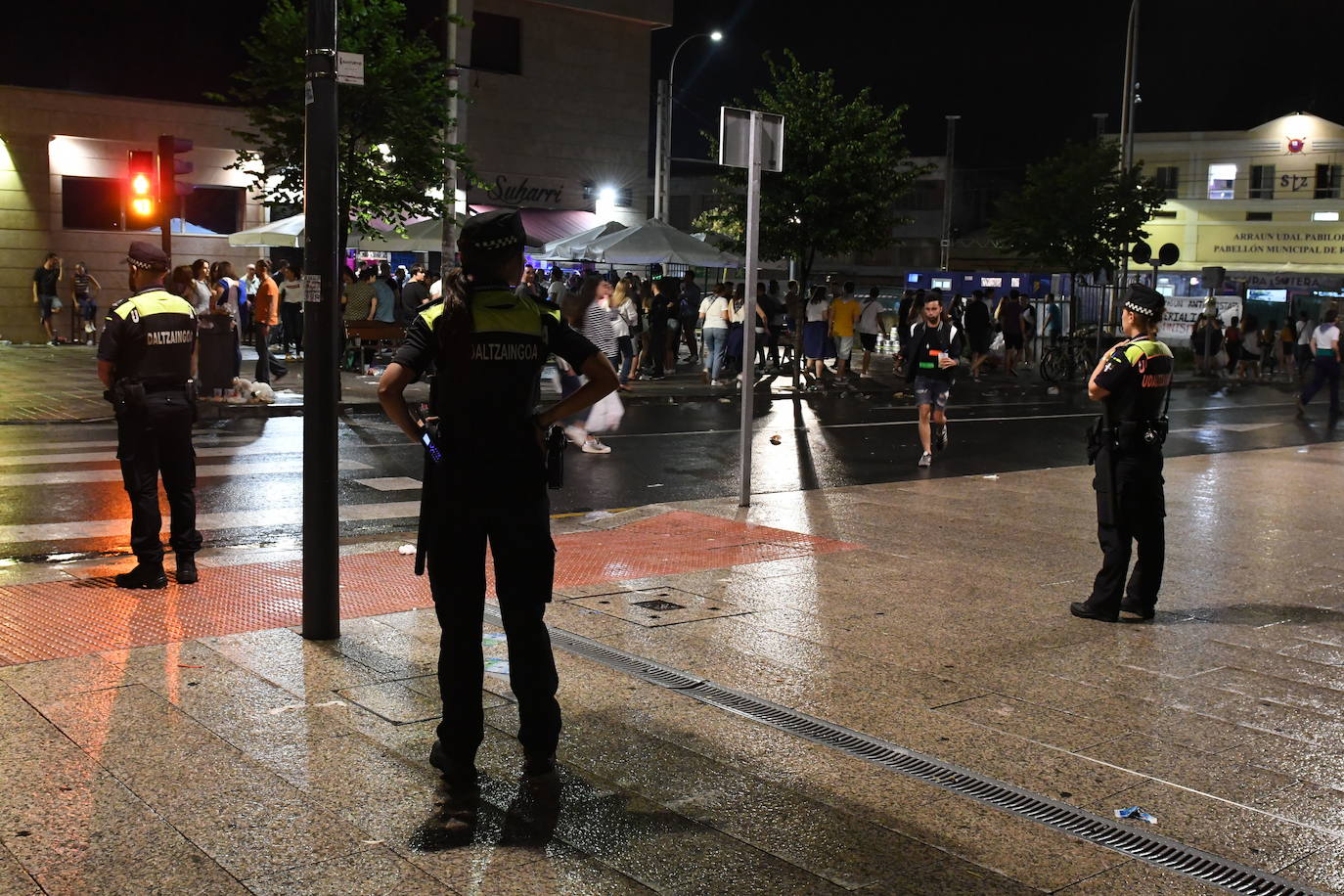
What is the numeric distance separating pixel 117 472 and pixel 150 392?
466 cm

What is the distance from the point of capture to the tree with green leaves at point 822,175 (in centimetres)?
2459

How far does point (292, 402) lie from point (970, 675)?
42.9ft

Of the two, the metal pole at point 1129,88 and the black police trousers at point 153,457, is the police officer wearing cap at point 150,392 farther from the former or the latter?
the metal pole at point 1129,88

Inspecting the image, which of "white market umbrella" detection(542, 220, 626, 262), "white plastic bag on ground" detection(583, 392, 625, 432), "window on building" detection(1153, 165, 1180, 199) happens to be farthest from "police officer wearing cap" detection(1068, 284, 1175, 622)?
"window on building" detection(1153, 165, 1180, 199)

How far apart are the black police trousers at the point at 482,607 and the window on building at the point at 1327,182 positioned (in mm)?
61648

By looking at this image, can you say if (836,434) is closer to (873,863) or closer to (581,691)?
(581,691)

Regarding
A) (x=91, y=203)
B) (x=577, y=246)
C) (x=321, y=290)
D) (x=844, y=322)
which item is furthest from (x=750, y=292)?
(x=91, y=203)

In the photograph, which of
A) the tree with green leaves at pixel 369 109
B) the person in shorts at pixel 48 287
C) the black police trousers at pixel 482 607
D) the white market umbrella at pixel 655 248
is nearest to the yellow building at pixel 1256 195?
the white market umbrella at pixel 655 248

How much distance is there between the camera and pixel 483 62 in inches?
1432

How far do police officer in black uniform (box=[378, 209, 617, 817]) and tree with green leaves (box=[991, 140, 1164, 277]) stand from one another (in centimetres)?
2720

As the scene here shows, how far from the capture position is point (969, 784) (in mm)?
4633

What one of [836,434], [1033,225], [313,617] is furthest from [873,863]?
[1033,225]

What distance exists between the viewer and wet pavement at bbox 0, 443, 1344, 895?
385 cm

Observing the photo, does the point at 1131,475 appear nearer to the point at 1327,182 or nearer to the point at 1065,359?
the point at 1065,359
